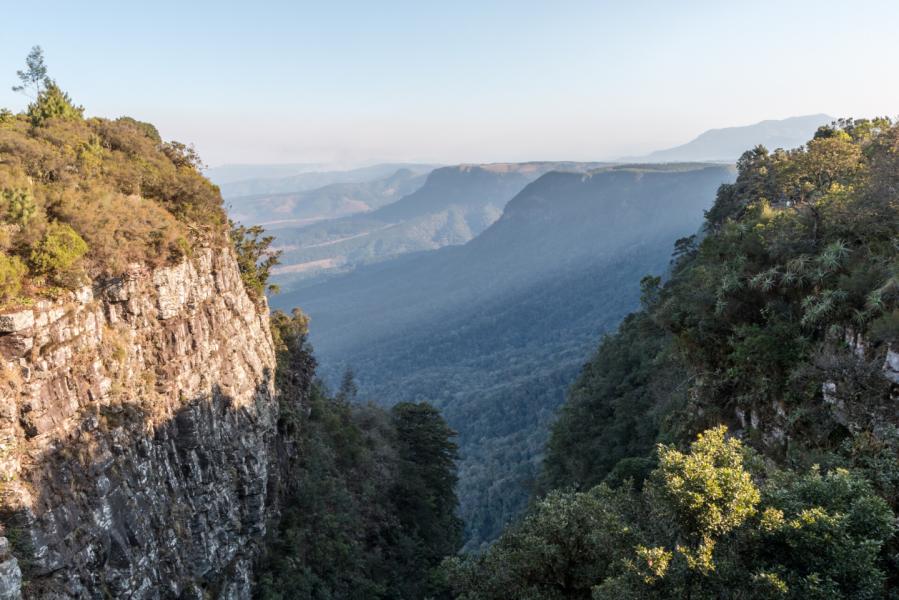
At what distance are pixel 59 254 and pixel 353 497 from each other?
21852mm

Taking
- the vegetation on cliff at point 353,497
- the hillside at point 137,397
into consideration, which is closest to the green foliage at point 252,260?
the hillside at point 137,397

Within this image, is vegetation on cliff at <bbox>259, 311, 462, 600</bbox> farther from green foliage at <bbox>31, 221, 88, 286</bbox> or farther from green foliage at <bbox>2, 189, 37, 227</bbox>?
green foliage at <bbox>2, 189, 37, 227</bbox>

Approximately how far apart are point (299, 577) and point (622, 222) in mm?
193715

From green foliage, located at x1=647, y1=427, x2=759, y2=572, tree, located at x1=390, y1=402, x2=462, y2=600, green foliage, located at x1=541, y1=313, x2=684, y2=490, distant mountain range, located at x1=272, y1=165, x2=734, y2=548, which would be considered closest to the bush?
green foliage, located at x1=647, y1=427, x2=759, y2=572

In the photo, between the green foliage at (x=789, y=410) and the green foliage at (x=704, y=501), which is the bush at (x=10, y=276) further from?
the green foliage at (x=704, y=501)

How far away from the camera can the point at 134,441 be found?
549 inches

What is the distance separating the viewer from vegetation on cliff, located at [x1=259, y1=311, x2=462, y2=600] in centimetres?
2286

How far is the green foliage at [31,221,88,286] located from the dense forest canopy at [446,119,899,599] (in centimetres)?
1099

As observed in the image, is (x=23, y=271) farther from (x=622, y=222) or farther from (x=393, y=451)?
(x=622, y=222)

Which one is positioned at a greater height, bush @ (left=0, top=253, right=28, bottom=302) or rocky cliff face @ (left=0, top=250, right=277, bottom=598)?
bush @ (left=0, top=253, right=28, bottom=302)

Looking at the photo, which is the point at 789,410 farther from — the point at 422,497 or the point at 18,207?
the point at 422,497

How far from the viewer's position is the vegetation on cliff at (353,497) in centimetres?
2286

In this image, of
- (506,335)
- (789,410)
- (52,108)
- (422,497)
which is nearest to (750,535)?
(789,410)

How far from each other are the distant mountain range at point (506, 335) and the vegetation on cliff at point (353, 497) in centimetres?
1245
